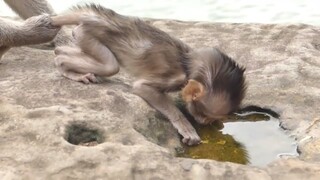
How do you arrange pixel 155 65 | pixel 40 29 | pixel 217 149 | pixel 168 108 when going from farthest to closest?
pixel 40 29, pixel 155 65, pixel 168 108, pixel 217 149

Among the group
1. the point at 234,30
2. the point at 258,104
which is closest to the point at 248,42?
the point at 234,30

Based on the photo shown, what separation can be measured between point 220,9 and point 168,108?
14.8 ft

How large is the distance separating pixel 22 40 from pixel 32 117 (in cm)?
97

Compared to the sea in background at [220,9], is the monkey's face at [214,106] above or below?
above

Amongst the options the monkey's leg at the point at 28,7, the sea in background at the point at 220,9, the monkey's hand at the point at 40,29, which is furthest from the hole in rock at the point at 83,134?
the sea in background at the point at 220,9

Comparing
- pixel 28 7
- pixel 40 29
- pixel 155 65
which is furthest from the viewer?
pixel 28 7

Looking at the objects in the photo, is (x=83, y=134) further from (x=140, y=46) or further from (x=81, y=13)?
(x=81, y=13)

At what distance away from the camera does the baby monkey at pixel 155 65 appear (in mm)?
3262

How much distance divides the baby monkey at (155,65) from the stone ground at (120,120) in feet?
0.23

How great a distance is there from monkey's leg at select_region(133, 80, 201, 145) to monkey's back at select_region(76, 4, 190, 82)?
0.27ft

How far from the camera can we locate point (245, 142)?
10.7 ft

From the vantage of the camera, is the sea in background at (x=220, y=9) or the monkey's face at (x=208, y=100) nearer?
the monkey's face at (x=208, y=100)

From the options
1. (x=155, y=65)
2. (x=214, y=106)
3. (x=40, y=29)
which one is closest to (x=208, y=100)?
(x=214, y=106)

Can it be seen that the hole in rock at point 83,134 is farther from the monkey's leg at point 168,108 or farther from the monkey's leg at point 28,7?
the monkey's leg at point 28,7
